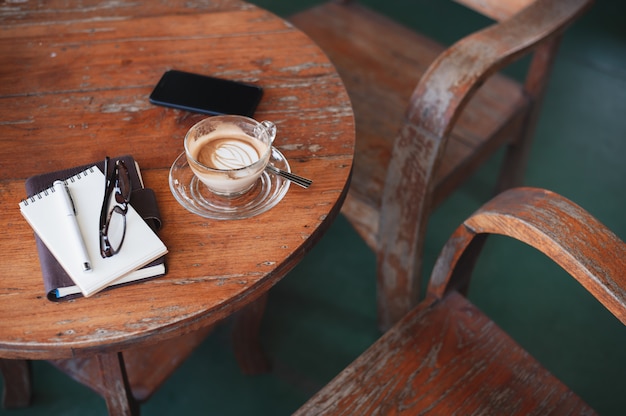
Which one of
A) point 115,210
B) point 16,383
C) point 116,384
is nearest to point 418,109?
point 115,210

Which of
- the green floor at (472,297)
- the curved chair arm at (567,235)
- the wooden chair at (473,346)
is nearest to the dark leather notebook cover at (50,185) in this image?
the wooden chair at (473,346)

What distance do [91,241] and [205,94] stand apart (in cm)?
37

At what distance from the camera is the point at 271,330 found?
5.34 feet

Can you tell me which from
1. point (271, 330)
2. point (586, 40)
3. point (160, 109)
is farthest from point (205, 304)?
Answer: point (586, 40)

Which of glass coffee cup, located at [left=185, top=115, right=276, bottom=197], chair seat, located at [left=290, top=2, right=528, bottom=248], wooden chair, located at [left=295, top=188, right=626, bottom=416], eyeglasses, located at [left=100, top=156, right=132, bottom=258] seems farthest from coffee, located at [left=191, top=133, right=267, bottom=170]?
chair seat, located at [left=290, top=2, right=528, bottom=248]

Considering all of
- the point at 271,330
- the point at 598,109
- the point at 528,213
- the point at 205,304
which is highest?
the point at 528,213

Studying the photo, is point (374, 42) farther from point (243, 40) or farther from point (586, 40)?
point (586, 40)

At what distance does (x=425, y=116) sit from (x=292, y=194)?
379mm

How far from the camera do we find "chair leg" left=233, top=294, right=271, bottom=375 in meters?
1.30

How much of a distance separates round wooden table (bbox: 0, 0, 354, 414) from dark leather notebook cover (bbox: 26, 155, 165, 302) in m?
0.02

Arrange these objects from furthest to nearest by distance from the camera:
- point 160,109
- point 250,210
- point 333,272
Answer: point 333,272 → point 160,109 → point 250,210

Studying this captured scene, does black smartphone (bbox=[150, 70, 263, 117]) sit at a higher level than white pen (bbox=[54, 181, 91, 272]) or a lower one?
higher

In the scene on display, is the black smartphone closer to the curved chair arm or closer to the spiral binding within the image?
the spiral binding

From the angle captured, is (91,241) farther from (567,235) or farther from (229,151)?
(567,235)
